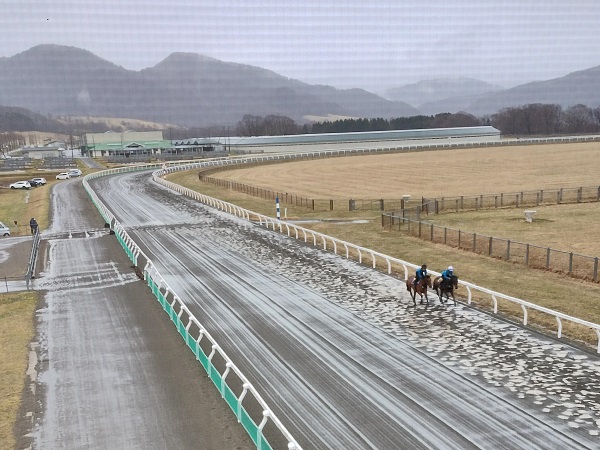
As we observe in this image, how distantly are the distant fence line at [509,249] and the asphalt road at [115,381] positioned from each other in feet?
50.4

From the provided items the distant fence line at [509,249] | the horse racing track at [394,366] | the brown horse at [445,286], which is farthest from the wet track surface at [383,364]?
the distant fence line at [509,249]

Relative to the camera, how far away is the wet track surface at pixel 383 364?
10.1 m

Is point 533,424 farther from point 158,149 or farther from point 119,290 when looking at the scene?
point 158,149

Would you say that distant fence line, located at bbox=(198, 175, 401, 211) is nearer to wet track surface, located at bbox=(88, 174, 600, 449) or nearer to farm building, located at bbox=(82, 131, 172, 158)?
wet track surface, located at bbox=(88, 174, 600, 449)

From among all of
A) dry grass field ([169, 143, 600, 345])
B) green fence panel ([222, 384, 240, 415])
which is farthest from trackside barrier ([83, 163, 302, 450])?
dry grass field ([169, 143, 600, 345])

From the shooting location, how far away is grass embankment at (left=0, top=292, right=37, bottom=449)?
36.6 ft

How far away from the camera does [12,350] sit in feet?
49.1

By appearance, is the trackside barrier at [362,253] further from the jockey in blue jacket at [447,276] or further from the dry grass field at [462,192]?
the dry grass field at [462,192]

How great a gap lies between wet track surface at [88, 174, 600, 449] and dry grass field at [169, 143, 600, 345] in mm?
2843

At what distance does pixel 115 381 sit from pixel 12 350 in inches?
166

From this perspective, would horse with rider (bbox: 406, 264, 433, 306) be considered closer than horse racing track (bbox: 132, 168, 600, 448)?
No

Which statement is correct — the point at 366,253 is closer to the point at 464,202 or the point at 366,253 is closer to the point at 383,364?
the point at 383,364

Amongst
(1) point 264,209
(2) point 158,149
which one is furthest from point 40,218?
(2) point 158,149

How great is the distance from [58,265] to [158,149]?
123787 mm
